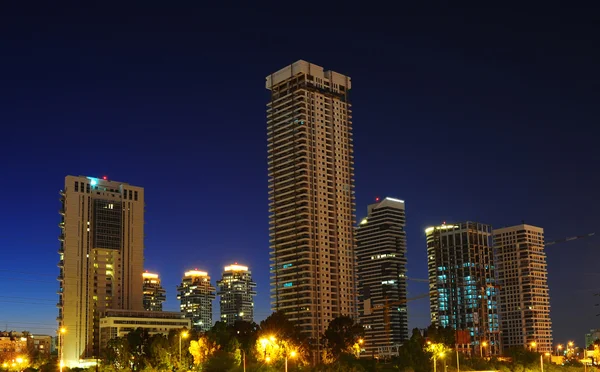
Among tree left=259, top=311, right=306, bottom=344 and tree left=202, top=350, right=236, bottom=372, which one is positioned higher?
tree left=259, top=311, right=306, bottom=344

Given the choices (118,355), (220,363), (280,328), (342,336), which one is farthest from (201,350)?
(342,336)

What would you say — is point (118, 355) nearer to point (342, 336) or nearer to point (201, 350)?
point (201, 350)

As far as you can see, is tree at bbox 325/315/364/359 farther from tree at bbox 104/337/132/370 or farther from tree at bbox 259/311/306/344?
tree at bbox 104/337/132/370

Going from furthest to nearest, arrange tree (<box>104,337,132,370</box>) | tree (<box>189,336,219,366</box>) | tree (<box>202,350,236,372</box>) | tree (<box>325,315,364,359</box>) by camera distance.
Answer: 1. tree (<box>325,315,364,359</box>)
2. tree (<box>104,337,132,370</box>)
3. tree (<box>189,336,219,366</box>)
4. tree (<box>202,350,236,372</box>)

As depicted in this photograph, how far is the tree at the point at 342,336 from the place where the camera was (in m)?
178

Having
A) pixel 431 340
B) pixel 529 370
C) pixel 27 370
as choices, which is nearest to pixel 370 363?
pixel 431 340

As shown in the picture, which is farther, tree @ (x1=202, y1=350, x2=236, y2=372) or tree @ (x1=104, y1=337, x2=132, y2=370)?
tree @ (x1=104, y1=337, x2=132, y2=370)

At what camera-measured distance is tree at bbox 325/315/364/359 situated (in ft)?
584

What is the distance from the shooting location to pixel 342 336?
586 ft

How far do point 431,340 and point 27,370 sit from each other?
78.5 metres

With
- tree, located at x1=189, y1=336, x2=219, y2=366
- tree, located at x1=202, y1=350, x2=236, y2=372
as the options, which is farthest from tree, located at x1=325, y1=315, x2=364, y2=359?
tree, located at x1=189, y1=336, x2=219, y2=366

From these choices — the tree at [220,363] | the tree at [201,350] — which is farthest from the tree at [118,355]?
the tree at [220,363]

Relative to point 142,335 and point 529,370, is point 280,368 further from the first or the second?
point 142,335

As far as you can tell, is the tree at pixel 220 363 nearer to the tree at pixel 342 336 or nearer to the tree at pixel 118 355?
the tree at pixel 118 355
